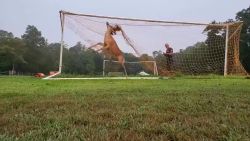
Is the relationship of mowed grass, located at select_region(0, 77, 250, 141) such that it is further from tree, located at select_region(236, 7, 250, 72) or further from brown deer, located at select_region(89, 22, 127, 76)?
tree, located at select_region(236, 7, 250, 72)

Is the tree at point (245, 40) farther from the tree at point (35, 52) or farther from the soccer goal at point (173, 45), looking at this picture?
the tree at point (35, 52)

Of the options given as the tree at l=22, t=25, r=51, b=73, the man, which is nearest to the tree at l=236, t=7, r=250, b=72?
the man

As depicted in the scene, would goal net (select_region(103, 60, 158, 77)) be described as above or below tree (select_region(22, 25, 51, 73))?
below

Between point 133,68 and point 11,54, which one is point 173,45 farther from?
point 11,54

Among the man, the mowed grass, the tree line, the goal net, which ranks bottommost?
the mowed grass

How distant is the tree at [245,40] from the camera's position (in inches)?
1802

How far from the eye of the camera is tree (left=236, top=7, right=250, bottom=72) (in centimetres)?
4578

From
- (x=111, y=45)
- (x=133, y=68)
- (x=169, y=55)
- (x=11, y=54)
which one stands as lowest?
(x=133, y=68)

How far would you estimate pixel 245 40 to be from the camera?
50875mm

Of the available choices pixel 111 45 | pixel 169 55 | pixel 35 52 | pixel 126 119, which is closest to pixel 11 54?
pixel 35 52

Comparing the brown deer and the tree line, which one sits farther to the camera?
the tree line

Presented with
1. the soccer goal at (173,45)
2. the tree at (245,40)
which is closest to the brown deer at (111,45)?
the soccer goal at (173,45)

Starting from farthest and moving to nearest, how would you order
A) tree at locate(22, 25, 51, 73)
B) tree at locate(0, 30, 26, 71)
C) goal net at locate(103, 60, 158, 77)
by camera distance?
tree at locate(22, 25, 51, 73) < tree at locate(0, 30, 26, 71) < goal net at locate(103, 60, 158, 77)

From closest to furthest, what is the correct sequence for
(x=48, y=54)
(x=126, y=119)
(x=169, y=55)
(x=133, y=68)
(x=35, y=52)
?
(x=126, y=119) < (x=169, y=55) < (x=133, y=68) < (x=35, y=52) < (x=48, y=54)
